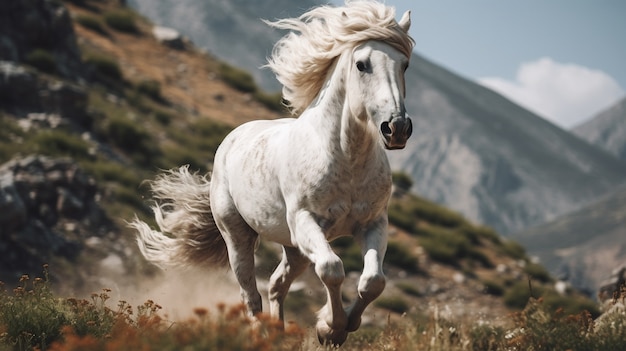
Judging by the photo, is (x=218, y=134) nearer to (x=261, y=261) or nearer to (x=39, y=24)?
(x=39, y=24)

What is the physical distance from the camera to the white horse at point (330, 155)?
584 centimetres

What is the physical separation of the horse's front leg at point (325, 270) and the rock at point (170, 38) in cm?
3254

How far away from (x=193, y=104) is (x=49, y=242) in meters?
16.7

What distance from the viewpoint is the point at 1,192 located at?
48.3ft

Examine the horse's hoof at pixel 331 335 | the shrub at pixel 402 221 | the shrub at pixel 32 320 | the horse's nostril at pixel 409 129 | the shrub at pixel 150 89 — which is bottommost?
the shrub at pixel 402 221

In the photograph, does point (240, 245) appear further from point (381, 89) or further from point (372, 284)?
point (381, 89)

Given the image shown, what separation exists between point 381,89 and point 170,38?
109 feet

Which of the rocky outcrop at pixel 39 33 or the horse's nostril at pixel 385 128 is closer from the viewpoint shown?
the horse's nostril at pixel 385 128

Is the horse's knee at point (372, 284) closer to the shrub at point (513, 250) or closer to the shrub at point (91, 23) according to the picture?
the shrub at point (513, 250)

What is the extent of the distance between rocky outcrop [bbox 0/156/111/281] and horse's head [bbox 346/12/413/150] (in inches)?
403

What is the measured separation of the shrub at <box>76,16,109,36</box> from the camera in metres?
34.8

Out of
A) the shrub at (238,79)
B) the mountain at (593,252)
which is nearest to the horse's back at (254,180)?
the shrub at (238,79)

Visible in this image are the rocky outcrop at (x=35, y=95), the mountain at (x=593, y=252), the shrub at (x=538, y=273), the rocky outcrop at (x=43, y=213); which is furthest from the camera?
the mountain at (x=593, y=252)

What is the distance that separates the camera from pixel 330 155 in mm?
6133
